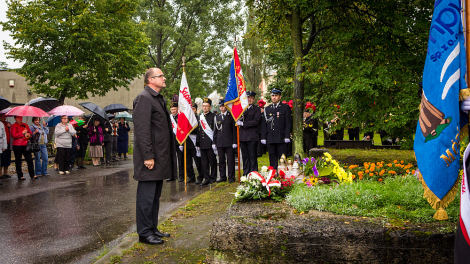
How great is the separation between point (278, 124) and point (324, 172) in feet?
13.4

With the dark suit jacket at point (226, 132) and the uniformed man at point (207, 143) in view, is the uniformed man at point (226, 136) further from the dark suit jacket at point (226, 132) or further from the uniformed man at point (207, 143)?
the uniformed man at point (207, 143)

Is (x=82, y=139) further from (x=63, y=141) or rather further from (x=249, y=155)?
(x=249, y=155)

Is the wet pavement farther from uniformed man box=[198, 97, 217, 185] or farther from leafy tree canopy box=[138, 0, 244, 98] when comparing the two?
leafy tree canopy box=[138, 0, 244, 98]

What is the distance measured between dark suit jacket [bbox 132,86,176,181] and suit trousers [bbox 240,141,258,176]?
467 cm

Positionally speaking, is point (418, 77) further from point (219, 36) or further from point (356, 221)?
point (219, 36)

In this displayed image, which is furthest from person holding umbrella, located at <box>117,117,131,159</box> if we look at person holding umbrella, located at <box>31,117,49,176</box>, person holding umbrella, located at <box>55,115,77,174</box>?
person holding umbrella, located at <box>55,115,77,174</box>

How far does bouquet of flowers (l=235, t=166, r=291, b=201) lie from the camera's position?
167 inches

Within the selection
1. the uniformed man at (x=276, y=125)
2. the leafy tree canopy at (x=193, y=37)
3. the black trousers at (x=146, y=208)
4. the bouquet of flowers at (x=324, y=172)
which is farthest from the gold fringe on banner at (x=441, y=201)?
the leafy tree canopy at (x=193, y=37)

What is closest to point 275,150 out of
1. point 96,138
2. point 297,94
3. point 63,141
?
point 297,94

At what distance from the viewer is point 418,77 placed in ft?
25.6

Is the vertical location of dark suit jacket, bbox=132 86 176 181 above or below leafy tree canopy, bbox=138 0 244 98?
below

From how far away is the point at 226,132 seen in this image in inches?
367

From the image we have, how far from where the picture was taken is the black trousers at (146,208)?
443cm

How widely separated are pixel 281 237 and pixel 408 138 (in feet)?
20.1
